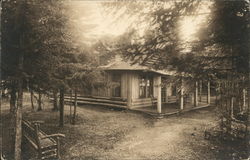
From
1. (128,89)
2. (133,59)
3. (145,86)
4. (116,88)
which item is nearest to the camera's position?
(133,59)

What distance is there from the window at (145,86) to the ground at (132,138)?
392 centimetres

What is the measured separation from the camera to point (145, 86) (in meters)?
17.9

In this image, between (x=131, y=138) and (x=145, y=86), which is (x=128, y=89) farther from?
(x=131, y=138)

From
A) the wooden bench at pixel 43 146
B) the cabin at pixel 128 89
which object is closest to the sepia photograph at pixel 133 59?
the wooden bench at pixel 43 146

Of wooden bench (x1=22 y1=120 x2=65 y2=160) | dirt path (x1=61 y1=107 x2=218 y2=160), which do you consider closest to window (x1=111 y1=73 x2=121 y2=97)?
dirt path (x1=61 y1=107 x2=218 y2=160)

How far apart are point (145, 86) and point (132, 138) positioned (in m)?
8.82

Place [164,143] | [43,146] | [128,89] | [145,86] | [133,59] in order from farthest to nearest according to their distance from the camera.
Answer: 1. [145,86]
2. [128,89]
3. [164,143]
4. [43,146]
5. [133,59]

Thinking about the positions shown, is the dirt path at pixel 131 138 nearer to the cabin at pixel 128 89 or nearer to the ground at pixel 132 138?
the ground at pixel 132 138

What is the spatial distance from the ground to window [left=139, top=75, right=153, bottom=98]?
154 inches

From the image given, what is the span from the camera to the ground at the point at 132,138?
24.5 feet

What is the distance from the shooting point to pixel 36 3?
501cm

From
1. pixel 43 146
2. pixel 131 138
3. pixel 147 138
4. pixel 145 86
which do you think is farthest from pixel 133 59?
pixel 145 86

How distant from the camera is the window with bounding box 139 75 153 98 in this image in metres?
17.5

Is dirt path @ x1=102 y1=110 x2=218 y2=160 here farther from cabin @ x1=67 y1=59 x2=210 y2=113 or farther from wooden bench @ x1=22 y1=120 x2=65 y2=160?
cabin @ x1=67 y1=59 x2=210 y2=113
